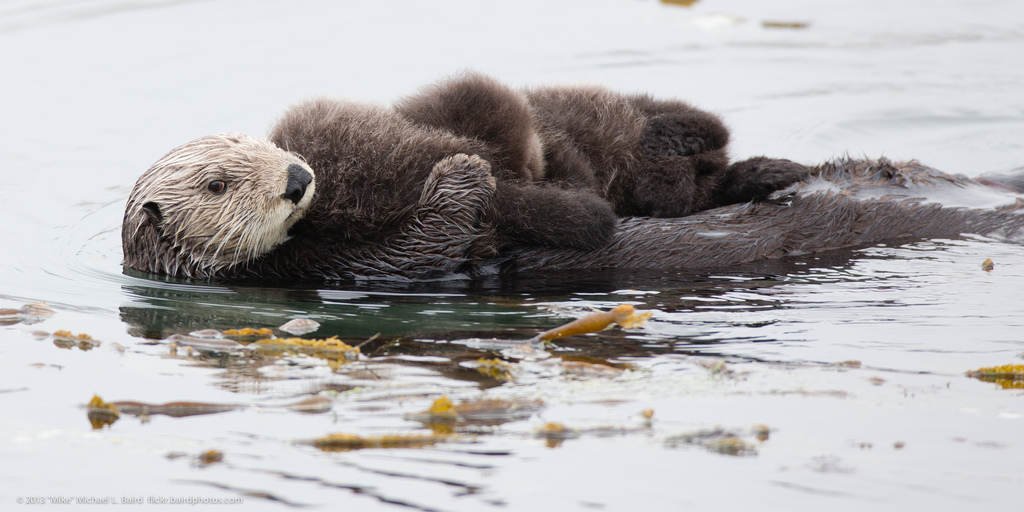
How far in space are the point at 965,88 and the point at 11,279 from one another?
935 centimetres

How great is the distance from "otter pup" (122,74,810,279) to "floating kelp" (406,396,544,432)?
1.62 meters

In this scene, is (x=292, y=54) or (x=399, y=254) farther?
(x=292, y=54)

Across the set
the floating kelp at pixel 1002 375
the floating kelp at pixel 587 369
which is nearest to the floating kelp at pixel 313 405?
the floating kelp at pixel 587 369

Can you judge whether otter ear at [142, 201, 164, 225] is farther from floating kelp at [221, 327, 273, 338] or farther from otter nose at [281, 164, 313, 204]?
floating kelp at [221, 327, 273, 338]

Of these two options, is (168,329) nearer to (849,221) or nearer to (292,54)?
(849,221)

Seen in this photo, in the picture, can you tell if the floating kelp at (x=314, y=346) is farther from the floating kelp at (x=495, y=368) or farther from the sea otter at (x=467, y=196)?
the sea otter at (x=467, y=196)

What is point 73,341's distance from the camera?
148 inches

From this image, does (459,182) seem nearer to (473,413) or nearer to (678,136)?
(678,136)

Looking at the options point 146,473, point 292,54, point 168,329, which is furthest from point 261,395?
point 292,54

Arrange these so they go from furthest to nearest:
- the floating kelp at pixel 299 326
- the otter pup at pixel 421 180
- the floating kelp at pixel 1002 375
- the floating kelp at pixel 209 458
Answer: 1. the otter pup at pixel 421 180
2. the floating kelp at pixel 299 326
3. the floating kelp at pixel 1002 375
4. the floating kelp at pixel 209 458

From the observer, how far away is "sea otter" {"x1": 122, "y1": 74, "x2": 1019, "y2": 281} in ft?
14.5

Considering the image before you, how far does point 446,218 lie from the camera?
4.49 meters

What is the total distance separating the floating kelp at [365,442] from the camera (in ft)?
8.89

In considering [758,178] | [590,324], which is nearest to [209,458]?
[590,324]
